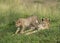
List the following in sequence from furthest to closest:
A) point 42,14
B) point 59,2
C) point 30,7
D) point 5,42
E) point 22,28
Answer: point 59,2 < point 30,7 < point 42,14 < point 22,28 < point 5,42

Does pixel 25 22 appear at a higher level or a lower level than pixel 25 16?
higher

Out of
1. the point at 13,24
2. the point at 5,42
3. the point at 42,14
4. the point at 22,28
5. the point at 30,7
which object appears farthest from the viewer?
the point at 30,7

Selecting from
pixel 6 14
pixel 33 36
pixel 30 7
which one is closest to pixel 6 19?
pixel 6 14

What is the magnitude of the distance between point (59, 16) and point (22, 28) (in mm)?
1610

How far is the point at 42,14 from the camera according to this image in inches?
331

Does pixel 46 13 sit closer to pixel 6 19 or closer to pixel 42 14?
pixel 42 14

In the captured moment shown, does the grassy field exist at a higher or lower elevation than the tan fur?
lower

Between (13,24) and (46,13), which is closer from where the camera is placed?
(13,24)

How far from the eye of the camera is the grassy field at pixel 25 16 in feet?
21.9

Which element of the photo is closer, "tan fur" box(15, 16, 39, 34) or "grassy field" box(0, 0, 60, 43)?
"grassy field" box(0, 0, 60, 43)

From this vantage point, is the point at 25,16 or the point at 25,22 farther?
the point at 25,16

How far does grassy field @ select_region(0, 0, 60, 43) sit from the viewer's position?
6.66m

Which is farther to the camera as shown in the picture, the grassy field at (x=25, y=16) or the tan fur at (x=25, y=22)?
the tan fur at (x=25, y=22)

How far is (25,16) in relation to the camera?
8.29m
